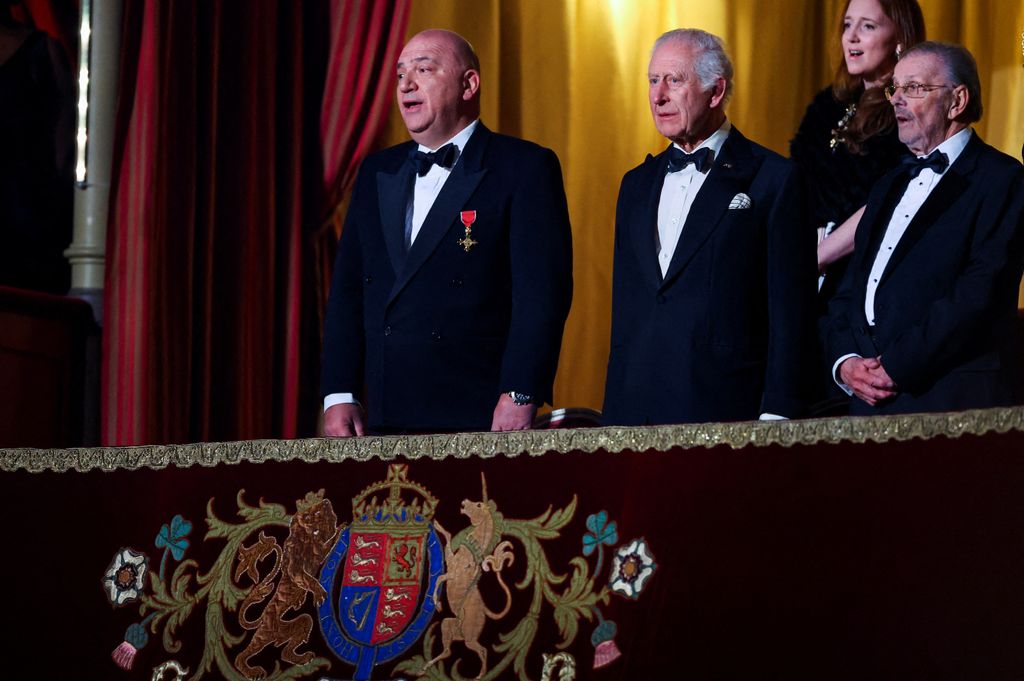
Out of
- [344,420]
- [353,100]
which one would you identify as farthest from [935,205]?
[353,100]

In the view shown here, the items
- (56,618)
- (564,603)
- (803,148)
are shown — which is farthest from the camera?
(803,148)

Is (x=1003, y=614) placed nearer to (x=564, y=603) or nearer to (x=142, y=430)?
(x=564, y=603)

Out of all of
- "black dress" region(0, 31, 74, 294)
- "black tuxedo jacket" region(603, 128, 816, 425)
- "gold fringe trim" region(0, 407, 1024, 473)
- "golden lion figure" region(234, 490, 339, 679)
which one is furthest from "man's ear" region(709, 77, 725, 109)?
"black dress" region(0, 31, 74, 294)

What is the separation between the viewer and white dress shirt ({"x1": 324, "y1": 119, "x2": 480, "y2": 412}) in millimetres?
3072

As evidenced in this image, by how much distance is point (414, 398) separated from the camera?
9.75 feet

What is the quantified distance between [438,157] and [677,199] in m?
0.51

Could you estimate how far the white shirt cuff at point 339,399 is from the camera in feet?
10.1

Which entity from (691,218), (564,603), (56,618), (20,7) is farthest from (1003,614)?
(20,7)

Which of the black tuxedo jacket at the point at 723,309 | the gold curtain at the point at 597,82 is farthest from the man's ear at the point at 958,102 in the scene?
the gold curtain at the point at 597,82

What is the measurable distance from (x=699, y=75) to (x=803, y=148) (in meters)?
0.76

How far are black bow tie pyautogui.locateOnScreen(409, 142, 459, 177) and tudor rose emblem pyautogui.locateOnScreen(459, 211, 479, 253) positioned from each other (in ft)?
0.42

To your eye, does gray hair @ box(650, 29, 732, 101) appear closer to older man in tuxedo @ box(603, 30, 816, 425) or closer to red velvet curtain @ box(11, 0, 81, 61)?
older man in tuxedo @ box(603, 30, 816, 425)

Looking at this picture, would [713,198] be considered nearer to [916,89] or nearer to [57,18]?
[916,89]

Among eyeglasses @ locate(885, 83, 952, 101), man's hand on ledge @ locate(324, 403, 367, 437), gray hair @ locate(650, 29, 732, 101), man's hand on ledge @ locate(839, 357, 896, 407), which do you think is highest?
gray hair @ locate(650, 29, 732, 101)
